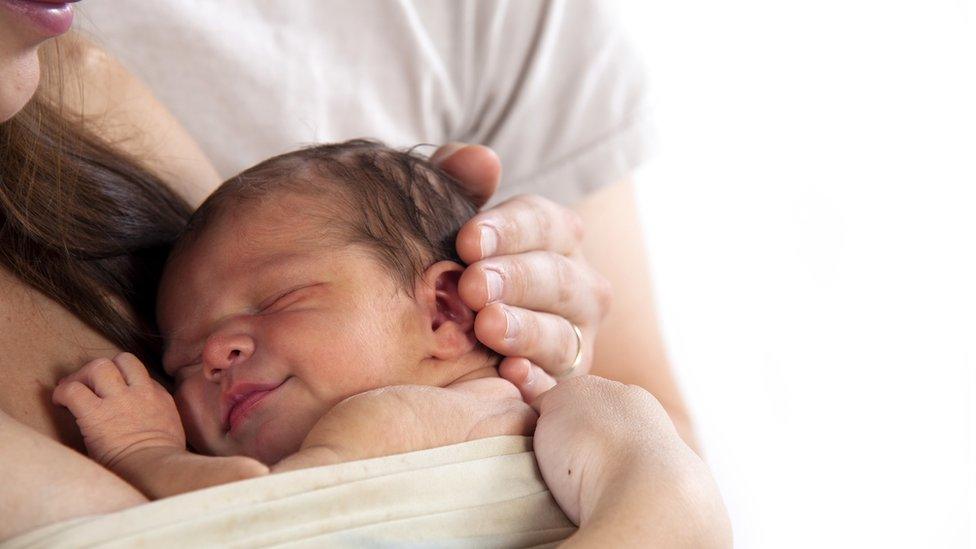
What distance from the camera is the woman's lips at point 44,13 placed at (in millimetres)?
972

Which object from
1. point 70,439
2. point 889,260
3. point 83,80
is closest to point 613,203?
point 889,260

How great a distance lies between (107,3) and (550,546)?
112 cm

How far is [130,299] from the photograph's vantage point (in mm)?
1235

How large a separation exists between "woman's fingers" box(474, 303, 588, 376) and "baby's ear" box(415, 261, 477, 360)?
22mm

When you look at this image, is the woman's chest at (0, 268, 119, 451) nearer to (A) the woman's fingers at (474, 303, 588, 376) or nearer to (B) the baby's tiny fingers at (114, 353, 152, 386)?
(B) the baby's tiny fingers at (114, 353, 152, 386)

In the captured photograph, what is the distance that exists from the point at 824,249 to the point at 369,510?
130 cm

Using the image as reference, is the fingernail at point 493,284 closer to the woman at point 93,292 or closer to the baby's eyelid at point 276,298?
Answer: the woman at point 93,292

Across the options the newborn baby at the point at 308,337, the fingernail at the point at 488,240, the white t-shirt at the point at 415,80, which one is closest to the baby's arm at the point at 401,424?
the newborn baby at the point at 308,337

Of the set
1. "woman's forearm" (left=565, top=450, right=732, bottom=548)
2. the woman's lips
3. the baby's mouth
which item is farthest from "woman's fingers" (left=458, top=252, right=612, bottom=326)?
the woman's lips

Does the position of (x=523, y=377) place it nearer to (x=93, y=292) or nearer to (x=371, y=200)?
(x=371, y=200)

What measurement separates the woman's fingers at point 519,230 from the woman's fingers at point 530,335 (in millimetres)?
74

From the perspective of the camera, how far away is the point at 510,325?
1173mm

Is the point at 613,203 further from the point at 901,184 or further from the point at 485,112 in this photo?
the point at 901,184

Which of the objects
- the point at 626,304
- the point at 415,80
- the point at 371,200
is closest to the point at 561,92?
the point at 415,80
